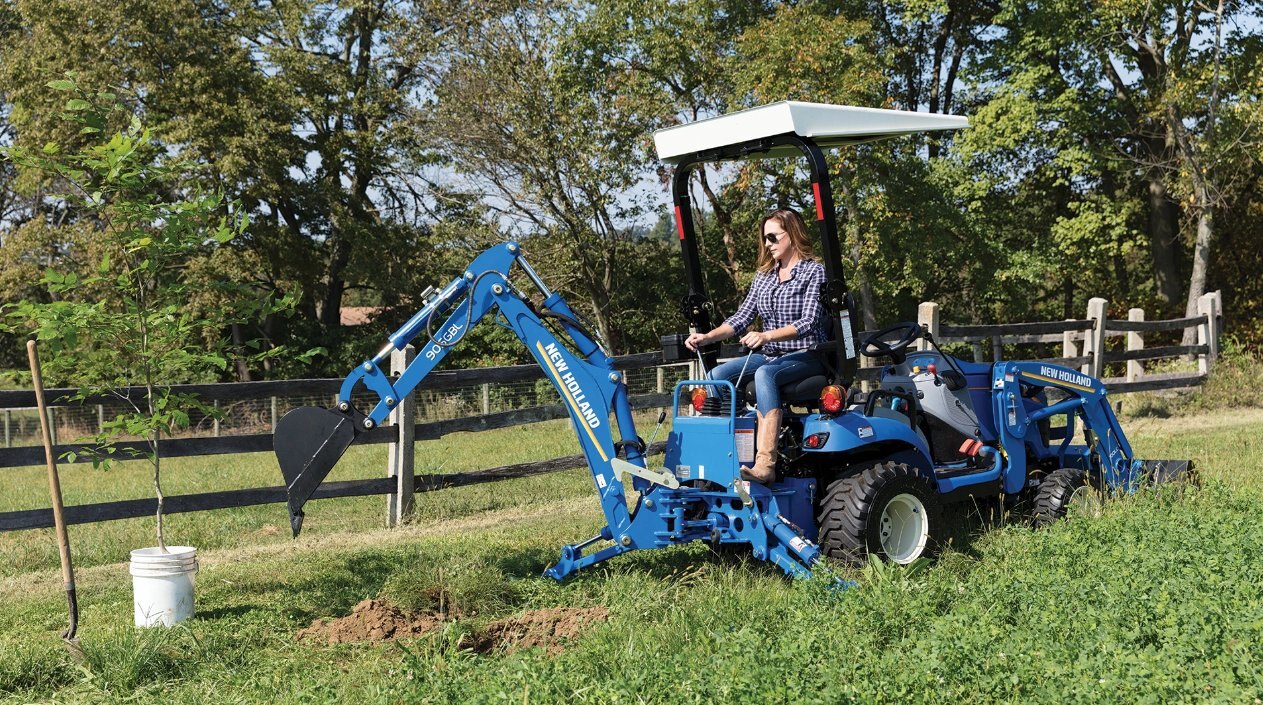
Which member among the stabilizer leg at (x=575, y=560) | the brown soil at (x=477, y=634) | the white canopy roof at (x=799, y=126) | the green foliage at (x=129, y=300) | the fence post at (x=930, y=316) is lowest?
the brown soil at (x=477, y=634)

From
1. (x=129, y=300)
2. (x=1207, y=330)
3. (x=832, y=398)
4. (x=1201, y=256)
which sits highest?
(x=1201, y=256)

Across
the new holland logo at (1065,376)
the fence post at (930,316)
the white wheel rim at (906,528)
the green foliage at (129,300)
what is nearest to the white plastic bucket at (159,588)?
the green foliage at (129,300)

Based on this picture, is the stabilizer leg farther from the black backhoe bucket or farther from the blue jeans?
the black backhoe bucket

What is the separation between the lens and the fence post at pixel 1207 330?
18.1 meters

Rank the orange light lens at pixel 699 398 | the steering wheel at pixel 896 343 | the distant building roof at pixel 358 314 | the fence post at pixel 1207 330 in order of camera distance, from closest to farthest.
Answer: the orange light lens at pixel 699 398 → the steering wheel at pixel 896 343 → the fence post at pixel 1207 330 → the distant building roof at pixel 358 314

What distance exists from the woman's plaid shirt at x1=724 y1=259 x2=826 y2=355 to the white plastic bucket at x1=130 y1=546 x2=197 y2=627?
3.17 metres

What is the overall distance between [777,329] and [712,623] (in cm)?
179

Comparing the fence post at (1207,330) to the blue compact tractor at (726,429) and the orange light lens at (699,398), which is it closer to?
the blue compact tractor at (726,429)

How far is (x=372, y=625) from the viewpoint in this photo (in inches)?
213

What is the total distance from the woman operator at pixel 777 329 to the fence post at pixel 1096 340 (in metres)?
11.1

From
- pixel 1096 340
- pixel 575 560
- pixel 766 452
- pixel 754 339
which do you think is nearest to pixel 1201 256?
pixel 1096 340

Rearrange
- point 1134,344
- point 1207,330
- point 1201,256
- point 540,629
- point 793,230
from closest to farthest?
point 540,629 → point 793,230 → point 1134,344 → point 1207,330 → point 1201,256

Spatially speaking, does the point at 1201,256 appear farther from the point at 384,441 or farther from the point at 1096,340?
the point at 384,441

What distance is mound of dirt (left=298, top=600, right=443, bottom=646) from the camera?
17.5 feet
